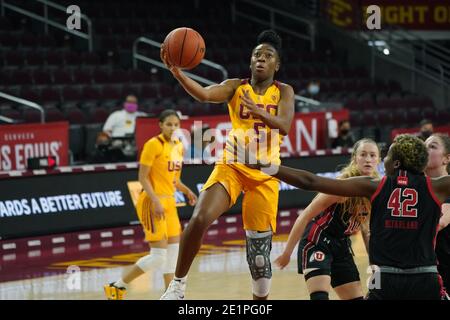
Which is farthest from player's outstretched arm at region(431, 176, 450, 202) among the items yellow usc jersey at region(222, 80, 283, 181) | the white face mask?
the white face mask

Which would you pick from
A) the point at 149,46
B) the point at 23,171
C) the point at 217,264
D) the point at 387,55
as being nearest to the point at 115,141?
the point at 23,171

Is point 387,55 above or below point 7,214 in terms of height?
above

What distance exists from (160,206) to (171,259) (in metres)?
0.56

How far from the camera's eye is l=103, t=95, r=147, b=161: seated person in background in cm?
1711

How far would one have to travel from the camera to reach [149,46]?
2384 centimetres

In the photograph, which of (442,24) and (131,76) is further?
(442,24)

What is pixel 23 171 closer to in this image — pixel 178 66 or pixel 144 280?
pixel 144 280

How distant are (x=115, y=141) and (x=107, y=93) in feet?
12.0

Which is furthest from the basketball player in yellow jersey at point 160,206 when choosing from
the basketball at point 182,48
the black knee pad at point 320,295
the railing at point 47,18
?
the railing at point 47,18

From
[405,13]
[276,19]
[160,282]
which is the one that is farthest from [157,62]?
[160,282]

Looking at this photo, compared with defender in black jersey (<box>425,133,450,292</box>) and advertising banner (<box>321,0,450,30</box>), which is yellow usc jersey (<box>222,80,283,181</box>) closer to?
defender in black jersey (<box>425,133,450,292</box>)

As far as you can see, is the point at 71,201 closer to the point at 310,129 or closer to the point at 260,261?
the point at 310,129

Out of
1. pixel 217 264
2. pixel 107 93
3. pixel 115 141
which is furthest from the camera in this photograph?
pixel 107 93

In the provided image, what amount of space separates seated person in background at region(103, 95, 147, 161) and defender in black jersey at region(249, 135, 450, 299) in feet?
36.8
